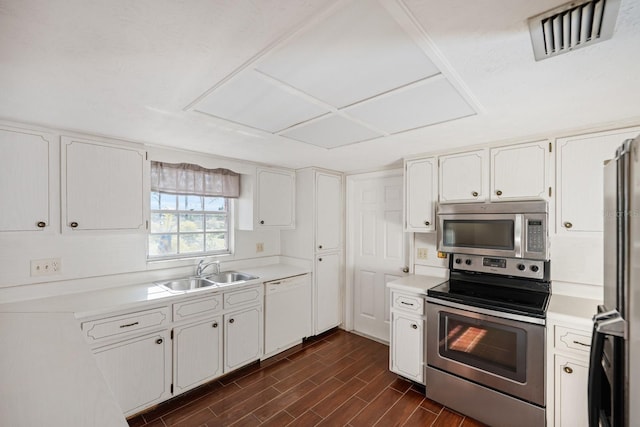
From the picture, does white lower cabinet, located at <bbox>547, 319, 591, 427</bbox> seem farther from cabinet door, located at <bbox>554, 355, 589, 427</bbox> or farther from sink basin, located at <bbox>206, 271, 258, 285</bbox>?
sink basin, located at <bbox>206, 271, 258, 285</bbox>

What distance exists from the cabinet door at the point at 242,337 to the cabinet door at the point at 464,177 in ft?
7.06

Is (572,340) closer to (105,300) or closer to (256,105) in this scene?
(256,105)

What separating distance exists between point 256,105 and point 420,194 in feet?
5.90

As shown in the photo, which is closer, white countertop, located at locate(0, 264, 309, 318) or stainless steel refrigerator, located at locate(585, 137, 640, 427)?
stainless steel refrigerator, located at locate(585, 137, 640, 427)

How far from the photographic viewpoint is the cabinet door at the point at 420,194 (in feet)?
8.78

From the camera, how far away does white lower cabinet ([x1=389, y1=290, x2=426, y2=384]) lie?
2457 mm

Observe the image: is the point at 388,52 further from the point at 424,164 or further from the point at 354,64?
the point at 424,164

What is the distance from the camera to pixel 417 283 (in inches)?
104

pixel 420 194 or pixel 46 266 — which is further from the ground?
pixel 420 194

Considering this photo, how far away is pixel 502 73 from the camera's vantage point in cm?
126

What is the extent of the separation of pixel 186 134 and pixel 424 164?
209cm

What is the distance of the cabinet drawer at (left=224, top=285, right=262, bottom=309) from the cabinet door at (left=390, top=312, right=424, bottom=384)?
133 centimetres

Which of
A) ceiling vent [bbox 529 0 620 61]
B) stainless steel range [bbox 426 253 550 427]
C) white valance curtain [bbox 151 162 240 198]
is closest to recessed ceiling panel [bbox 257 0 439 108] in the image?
ceiling vent [bbox 529 0 620 61]

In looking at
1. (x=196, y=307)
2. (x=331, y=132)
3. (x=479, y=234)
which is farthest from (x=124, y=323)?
(x=479, y=234)
